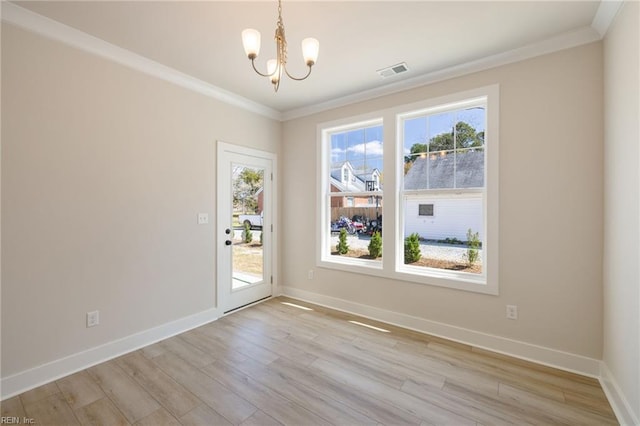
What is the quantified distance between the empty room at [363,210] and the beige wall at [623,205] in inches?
0.9

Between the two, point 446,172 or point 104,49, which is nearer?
point 104,49

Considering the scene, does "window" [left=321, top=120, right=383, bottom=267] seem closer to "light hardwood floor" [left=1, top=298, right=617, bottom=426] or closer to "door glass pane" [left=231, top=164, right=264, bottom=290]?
"door glass pane" [left=231, top=164, right=264, bottom=290]

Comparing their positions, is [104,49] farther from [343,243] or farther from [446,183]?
[446,183]

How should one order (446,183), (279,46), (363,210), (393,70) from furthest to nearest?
(363,210)
(446,183)
(393,70)
(279,46)

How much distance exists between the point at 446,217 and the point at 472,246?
0.39 metres

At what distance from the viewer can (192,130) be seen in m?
3.16

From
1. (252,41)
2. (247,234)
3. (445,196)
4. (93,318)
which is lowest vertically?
(93,318)

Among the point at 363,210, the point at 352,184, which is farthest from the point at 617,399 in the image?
the point at 352,184

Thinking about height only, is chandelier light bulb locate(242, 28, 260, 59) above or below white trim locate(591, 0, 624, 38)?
below

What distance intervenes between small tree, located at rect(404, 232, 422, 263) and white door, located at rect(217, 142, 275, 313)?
1.98 meters

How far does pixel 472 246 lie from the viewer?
2906 millimetres

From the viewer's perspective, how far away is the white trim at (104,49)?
6.64 feet

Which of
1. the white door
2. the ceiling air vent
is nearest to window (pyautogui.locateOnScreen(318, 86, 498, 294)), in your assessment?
the ceiling air vent

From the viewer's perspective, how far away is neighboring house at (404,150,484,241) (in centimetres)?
287
